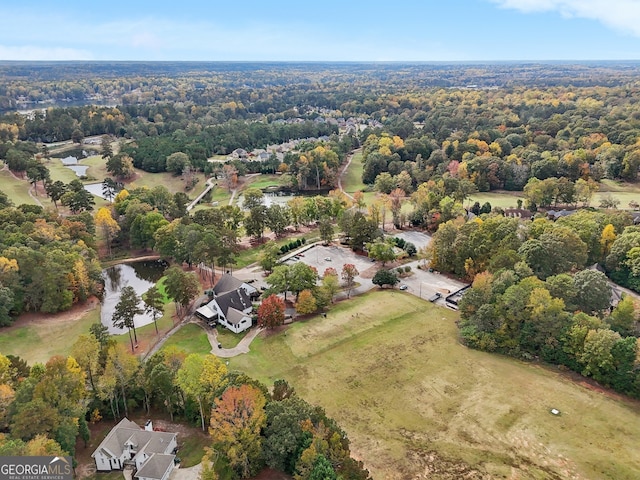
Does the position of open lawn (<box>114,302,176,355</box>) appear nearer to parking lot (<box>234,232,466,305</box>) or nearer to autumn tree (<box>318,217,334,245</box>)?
parking lot (<box>234,232,466,305</box>)

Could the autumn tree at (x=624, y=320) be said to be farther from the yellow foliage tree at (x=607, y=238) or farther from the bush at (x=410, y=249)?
the bush at (x=410, y=249)

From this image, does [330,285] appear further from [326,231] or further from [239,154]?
[239,154]

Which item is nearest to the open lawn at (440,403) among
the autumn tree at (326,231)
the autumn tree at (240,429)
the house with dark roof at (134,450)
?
the autumn tree at (240,429)

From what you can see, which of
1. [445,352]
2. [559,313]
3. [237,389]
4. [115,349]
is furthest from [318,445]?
[559,313]

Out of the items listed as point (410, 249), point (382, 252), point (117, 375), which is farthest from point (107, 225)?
point (410, 249)

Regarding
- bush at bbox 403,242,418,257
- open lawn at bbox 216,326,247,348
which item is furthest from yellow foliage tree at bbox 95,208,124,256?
→ bush at bbox 403,242,418,257
